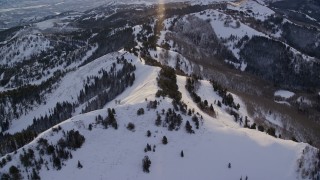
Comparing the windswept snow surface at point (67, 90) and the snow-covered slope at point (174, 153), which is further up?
the snow-covered slope at point (174, 153)

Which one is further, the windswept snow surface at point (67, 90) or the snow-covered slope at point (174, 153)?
the windswept snow surface at point (67, 90)

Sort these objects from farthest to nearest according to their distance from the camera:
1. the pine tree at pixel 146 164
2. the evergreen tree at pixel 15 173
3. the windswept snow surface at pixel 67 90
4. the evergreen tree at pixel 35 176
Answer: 1. the windswept snow surface at pixel 67 90
2. the pine tree at pixel 146 164
3. the evergreen tree at pixel 35 176
4. the evergreen tree at pixel 15 173

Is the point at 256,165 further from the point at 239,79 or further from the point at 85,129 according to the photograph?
the point at 239,79

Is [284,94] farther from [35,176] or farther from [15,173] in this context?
[15,173]

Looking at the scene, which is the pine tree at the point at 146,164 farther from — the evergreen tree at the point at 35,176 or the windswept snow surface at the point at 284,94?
the windswept snow surface at the point at 284,94

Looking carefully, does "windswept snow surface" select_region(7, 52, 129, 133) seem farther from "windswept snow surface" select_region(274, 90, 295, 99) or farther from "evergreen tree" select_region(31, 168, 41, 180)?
Answer: "evergreen tree" select_region(31, 168, 41, 180)

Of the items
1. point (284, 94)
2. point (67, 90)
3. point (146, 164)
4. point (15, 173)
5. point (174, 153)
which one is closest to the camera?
point (15, 173)

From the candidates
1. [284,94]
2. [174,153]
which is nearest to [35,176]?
[174,153]

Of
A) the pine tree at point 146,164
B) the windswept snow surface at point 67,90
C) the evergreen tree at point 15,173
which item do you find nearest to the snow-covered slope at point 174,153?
the pine tree at point 146,164

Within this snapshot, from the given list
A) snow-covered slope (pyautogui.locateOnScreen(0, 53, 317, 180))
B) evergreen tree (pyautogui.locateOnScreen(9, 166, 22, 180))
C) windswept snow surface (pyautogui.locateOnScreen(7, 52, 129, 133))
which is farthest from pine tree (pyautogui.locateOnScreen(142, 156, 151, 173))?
windswept snow surface (pyautogui.locateOnScreen(7, 52, 129, 133))
